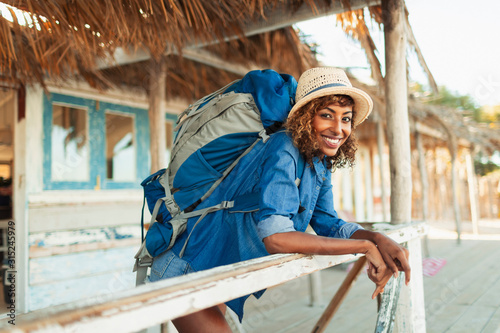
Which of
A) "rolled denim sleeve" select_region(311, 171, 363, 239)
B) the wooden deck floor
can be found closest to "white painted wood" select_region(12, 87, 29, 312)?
the wooden deck floor

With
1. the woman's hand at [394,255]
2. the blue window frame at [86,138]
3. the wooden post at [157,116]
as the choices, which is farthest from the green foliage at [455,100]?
the woman's hand at [394,255]

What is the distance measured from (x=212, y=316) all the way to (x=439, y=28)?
11.0m

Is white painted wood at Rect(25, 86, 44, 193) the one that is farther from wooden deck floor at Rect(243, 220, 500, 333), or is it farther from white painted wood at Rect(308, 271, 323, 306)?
white painted wood at Rect(308, 271, 323, 306)

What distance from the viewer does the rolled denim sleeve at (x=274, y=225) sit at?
1.34 metres

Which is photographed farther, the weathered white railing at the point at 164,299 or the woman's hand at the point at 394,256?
the woman's hand at the point at 394,256

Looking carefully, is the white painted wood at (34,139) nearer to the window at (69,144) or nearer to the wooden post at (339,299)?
the window at (69,144)

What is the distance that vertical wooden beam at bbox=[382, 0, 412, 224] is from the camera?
102 inches

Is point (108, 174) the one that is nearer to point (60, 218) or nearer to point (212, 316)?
point (60, 218)

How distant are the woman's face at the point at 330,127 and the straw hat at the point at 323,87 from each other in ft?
0.24

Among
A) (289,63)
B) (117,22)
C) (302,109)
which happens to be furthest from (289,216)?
(289,63)

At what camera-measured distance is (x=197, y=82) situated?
486 centimetres

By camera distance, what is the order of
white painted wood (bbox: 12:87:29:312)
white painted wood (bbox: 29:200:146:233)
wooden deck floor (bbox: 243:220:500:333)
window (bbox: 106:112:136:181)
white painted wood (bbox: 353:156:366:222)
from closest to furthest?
wooden deck floor (bbox: 243:220:500:333) → white painted wood (bbox: 12:87:29:312) → white painted wood (bbox: 29:200:146:233) → window (bbox: 106:112:136:181) → white painted wood (bbox: 353:156:366:222)

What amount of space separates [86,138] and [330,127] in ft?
12.4

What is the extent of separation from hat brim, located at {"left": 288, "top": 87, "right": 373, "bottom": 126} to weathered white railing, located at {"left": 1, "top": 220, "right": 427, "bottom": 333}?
0.60 m
